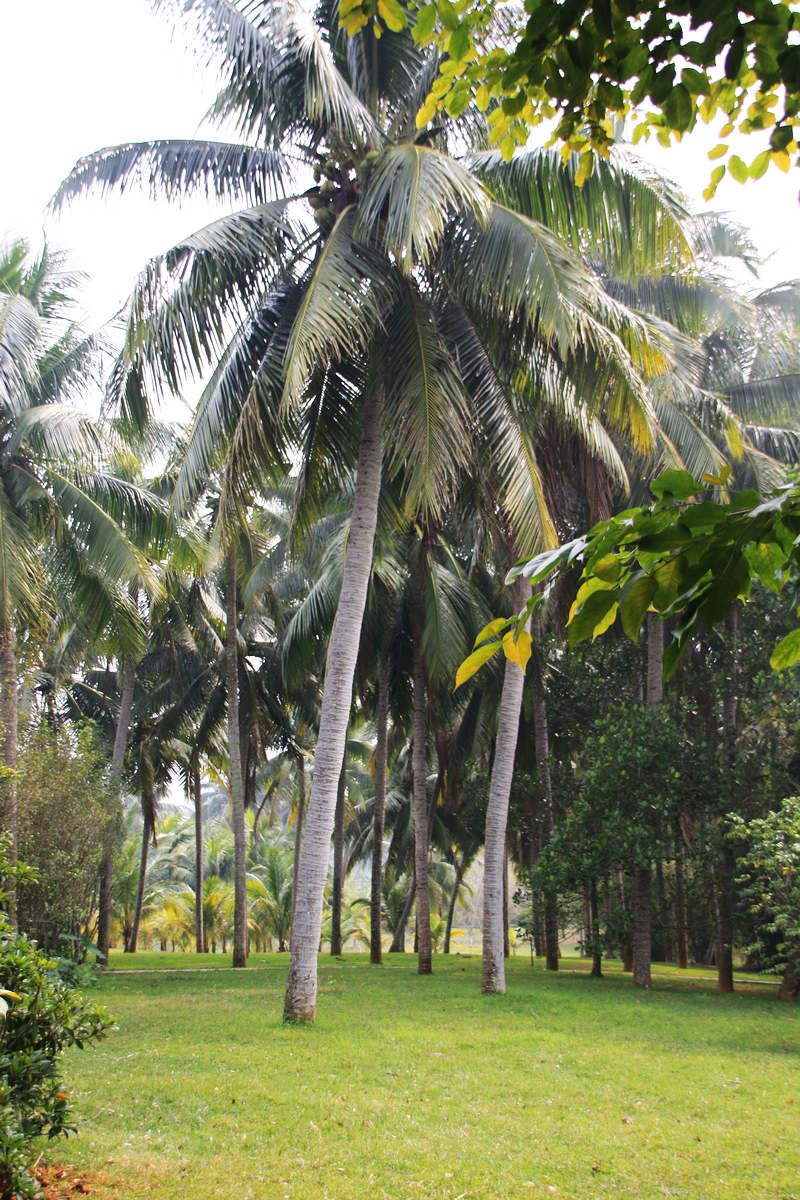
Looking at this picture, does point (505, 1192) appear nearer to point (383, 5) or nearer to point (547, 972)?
point (383, 5)

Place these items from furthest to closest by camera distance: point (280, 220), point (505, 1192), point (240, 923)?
point (240, 923)
point (280, 220)
point (505, 1192)

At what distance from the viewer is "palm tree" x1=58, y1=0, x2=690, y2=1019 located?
9.66 meters

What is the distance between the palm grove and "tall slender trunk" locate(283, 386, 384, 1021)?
0.04m

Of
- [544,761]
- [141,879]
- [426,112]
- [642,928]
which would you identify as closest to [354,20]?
[426,112]

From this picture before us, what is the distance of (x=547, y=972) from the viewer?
18.7m

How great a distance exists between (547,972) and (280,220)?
48.4ft

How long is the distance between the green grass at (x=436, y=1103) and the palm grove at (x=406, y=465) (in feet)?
5.34

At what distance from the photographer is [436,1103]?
6668 millimetres

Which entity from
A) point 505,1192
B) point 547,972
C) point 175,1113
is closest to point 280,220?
point 175,1113

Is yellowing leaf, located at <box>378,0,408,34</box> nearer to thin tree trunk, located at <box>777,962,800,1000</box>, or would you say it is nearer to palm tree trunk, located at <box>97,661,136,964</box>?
thin tree trunk, located at <box>777,962,800,1000</box>

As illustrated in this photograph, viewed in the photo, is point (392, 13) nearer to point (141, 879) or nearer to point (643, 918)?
point (643, 918)

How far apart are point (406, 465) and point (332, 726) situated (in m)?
2.95

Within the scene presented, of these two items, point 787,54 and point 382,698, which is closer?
point 787,54

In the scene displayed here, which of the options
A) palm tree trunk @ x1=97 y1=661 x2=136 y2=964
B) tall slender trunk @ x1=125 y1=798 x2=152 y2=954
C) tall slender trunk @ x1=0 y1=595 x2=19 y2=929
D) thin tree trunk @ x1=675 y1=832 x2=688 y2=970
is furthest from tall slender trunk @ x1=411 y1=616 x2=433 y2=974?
tall slender trunk @ x1=125 y1=798 x2=152 y2=954
